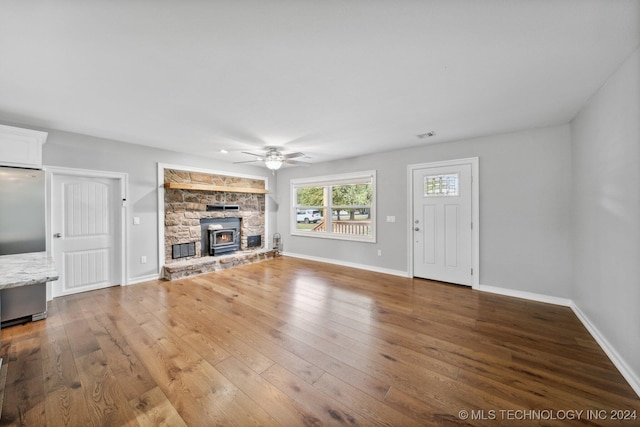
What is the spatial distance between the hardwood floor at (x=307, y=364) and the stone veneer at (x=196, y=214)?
4.64 feet

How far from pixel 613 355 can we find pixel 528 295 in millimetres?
1532

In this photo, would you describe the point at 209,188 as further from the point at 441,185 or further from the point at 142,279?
the point at 441,185

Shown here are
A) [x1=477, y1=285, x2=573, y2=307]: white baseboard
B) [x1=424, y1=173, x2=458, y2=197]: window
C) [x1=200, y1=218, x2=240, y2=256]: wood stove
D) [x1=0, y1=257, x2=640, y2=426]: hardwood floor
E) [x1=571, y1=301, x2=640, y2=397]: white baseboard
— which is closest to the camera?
[x1=0, y1=257, x2=640, y2=426]: hardwood floor

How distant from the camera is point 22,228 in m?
3.01

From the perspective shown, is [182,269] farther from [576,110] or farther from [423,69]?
[576,110]

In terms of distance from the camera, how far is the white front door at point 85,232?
12.0ft

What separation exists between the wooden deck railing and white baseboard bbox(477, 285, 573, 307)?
2366 millimetres

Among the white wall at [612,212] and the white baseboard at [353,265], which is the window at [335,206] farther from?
the white wall at [612,212]

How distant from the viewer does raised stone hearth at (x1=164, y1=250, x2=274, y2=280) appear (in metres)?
4.55

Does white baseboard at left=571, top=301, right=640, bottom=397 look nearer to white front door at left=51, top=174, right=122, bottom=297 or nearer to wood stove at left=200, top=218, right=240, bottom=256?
wood stove at left=200, top=218, right=240, bottom=256

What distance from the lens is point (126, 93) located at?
2.44 metres

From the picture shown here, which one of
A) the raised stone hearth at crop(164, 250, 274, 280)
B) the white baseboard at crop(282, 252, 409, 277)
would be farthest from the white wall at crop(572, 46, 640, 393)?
the raised stone hearth at crop(164, 250, 274, 280)

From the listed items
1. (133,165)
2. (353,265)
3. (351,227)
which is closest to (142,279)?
(133,165)

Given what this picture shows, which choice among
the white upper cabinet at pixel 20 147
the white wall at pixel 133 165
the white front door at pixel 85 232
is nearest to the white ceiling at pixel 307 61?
the white upper cabinet at pixel 20 147
